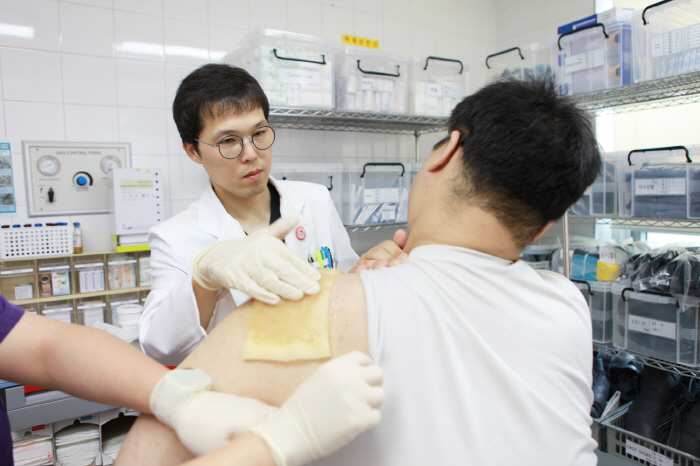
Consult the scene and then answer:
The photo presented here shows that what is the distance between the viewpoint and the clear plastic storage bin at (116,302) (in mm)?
2139

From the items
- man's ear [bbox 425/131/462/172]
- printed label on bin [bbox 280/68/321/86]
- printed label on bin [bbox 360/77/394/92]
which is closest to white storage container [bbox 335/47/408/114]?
printed label on bin [bbox 360/77/394/92]

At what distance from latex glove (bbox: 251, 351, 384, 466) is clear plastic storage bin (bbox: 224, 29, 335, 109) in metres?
1.68

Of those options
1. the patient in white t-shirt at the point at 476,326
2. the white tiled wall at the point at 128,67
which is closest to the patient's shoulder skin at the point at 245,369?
the patient in white t-shirt at the point at 476,326

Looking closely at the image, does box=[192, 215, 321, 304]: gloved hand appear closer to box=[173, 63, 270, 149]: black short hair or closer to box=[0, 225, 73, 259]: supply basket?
box=[173, 63, 270, 149]: black short hair

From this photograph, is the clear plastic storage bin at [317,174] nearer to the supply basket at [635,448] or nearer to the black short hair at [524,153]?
the black short hair at [524,153]

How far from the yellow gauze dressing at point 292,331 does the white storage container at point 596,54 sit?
1.86 m

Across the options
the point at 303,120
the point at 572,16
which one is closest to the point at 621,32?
the point at 572,16

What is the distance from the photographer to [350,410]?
1.76 ft

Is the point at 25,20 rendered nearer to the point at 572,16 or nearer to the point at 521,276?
the point at 521,276

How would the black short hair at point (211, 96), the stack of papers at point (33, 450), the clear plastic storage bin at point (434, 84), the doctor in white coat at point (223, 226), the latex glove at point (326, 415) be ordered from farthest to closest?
the clear plastic storage bin at point (434, 84) → the stack of papers at point (33, 450) → the black short hair at point (211, 96) → the doctor in white coat at point (223, 226) → the latex glove at point (326, 415)

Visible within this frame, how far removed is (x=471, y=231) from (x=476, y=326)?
6.3 inches

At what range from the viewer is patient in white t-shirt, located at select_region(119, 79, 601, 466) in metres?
0.62

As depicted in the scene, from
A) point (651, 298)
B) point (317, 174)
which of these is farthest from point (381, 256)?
point (651, 298)

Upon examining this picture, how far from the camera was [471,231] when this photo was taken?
2.30 feet
